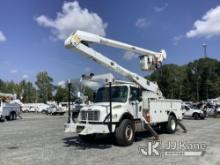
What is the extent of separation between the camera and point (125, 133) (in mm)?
12984

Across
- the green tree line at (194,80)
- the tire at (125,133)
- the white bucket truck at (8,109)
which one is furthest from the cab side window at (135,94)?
the green tree line at (194,80)

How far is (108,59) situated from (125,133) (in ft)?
10.8

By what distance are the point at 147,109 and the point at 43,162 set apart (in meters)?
6.34

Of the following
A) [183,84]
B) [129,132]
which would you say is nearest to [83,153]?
[129,132]

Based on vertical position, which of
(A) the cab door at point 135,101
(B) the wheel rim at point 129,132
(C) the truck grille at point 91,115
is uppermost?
(A) the cab door at point 135,101

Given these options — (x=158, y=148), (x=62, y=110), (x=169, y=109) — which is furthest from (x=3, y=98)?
(x=158, y=148)

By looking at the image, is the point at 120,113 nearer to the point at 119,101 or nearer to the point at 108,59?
the point at 119,101

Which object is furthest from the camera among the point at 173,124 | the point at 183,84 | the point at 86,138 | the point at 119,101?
the point at 183,84

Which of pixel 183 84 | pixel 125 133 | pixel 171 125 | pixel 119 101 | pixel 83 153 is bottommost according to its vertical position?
pixel 83 153

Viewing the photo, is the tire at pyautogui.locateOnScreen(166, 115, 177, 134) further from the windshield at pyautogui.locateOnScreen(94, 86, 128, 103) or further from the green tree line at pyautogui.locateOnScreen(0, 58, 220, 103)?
the green tree line at pyautogui.locateOnScreen(0, 58, 220, 103)

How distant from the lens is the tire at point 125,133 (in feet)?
41.9

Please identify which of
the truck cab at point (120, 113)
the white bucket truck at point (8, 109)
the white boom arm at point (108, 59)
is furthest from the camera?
the white bucket truck at point (8, 109)

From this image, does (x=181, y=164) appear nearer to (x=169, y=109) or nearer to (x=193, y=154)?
(x=193, y=154)

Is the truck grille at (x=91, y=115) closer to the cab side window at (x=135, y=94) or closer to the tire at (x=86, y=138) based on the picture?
the tire at (x=86, y=138)
